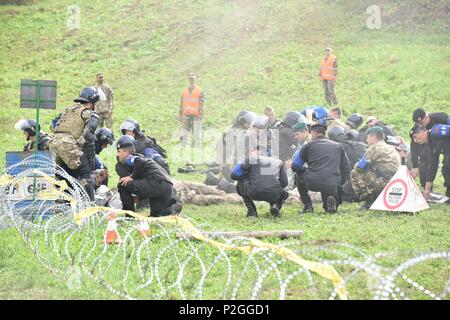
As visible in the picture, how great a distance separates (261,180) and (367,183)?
6.12 ft

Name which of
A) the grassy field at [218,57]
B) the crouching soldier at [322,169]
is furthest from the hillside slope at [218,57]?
the crouching soldier at [322,169]

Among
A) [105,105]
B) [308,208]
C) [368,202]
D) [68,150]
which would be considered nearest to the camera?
[68,150]

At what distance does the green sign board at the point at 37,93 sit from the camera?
11.9m

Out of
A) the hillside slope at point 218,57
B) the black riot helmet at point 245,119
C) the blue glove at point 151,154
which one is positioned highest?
the hillside slope at point 218,57

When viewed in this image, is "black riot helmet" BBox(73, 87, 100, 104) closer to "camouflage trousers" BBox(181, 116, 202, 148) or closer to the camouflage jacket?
the camouflage jacket

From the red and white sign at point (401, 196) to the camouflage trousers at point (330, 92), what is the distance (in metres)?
12.3

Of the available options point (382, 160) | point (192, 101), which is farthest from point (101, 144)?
point (192, 101)

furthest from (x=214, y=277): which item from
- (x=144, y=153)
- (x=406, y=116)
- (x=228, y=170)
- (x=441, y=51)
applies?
(x=441, y=51)

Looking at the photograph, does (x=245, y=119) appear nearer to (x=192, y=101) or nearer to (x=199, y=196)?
(x=199, y=196)

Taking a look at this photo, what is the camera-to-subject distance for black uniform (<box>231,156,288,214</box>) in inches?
486

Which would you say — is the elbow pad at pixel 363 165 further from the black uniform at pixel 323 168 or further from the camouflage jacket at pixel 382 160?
the black uniform at pixel 323 168

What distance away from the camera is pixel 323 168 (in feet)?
41.5

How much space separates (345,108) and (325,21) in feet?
30.3

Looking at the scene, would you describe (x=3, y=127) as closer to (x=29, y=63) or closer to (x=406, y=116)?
(x=29, y=63)
